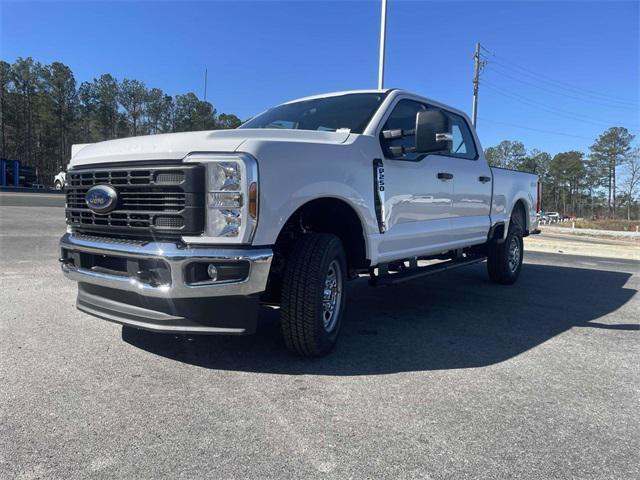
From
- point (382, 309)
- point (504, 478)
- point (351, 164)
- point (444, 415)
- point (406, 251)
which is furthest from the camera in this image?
point (382, 309)

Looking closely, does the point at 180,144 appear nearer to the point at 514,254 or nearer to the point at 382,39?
the point at 514,254

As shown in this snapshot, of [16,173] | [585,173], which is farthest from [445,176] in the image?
[585,173]

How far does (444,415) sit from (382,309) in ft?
8.63

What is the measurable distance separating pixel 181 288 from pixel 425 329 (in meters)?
2.47

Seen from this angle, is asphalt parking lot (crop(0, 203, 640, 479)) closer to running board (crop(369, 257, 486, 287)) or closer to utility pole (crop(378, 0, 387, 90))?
running board (crop(369, 257, 486, 287))

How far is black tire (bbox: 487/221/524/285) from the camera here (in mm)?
6894

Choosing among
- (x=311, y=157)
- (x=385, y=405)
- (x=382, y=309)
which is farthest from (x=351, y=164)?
(x=382, y=309)

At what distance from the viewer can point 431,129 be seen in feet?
13.2

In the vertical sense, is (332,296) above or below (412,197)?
below

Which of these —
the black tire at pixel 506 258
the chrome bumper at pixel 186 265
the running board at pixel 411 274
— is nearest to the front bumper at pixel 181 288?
the chrome bumper at pixel 186 265

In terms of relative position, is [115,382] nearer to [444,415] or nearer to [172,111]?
[444,415]

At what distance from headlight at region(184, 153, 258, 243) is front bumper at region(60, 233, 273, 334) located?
96 millimetres

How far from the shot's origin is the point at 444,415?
277 cm

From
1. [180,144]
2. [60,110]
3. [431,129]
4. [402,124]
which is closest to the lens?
[180,144]
